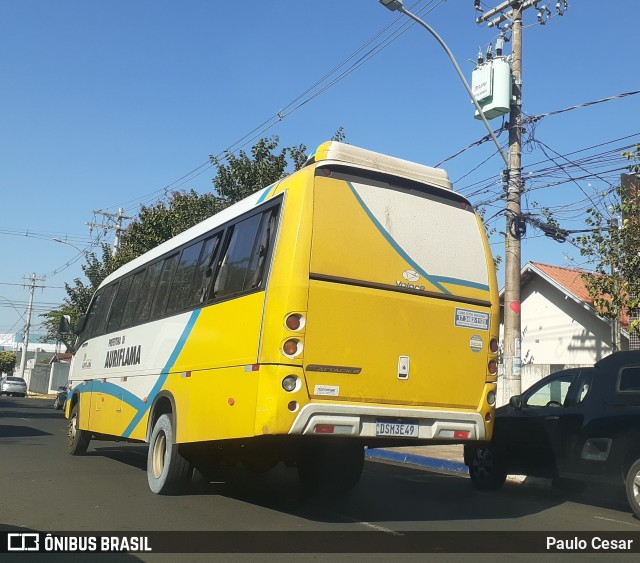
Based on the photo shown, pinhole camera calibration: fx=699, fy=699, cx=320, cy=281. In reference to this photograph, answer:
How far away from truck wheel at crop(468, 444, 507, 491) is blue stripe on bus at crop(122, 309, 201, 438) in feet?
14.9

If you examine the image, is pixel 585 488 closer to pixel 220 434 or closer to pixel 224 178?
pixel 220 434

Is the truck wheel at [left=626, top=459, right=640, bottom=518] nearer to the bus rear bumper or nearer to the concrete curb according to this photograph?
the bus rear bumper

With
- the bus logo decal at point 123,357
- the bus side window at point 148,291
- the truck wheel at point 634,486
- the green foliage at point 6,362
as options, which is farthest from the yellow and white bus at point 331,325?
the green foliage at point 6,362

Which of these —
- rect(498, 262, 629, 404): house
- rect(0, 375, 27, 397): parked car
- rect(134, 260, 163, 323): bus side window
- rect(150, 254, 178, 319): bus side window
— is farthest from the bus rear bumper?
rect(0, 375, 27, 397): parked car

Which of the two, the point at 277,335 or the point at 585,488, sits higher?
the point at 277,335

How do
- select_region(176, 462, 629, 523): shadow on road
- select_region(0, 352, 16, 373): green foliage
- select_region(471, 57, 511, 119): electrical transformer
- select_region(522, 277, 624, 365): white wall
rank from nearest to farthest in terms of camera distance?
select_region(176, 462, 629, 523): shadow on road, select_region(471, 57, 511, 119): electrical transformer, select_region(522, 277, 624, 365): white wall, select_region(0, 352, 16, 373): green foliage

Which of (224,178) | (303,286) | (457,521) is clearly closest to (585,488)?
(457,521)

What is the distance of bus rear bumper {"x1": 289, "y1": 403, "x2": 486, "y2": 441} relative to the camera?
627cm

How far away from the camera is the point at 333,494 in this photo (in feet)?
29.3

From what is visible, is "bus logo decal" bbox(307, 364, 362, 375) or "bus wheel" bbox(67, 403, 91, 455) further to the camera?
"bus wheel" bbox(67, 403, 91, 455)

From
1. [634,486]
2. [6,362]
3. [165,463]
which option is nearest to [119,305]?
[165,463]

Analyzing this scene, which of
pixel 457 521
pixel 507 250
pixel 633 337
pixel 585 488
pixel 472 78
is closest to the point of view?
pixel 457 521

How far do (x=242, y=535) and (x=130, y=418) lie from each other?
3976 mm

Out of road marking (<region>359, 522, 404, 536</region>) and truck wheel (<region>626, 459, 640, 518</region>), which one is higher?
truck wheel (<region>626, 459, 640, 518</region>)
